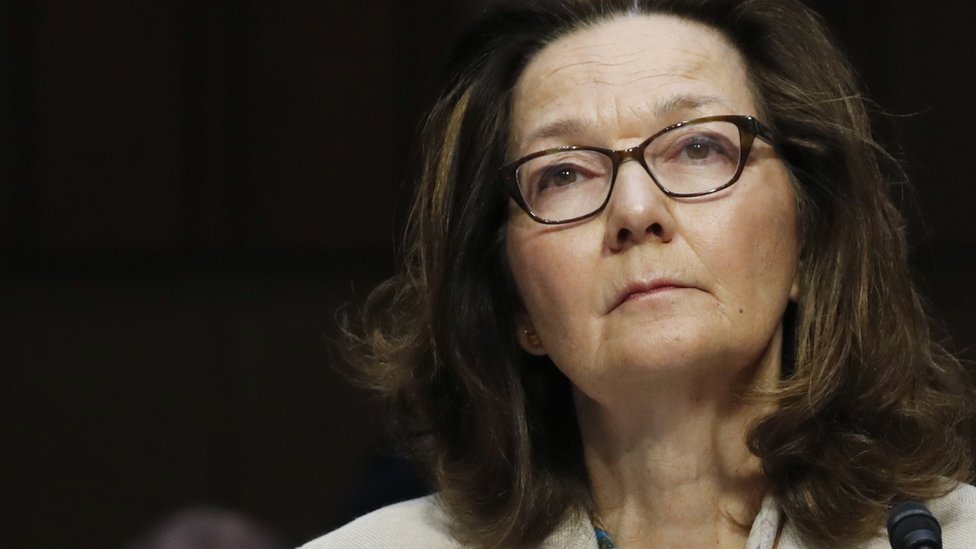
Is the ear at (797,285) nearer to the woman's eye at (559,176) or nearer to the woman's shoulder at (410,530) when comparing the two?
the woman's eye at (559,176)

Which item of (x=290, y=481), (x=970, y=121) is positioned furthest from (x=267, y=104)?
(x=970, y=121)

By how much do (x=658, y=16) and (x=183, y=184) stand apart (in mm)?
2120

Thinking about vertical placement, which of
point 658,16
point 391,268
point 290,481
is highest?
point 658,16

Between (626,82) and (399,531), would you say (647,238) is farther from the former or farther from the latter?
(399,531)

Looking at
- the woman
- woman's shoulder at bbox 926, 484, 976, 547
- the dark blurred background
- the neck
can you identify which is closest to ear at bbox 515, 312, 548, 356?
the woman

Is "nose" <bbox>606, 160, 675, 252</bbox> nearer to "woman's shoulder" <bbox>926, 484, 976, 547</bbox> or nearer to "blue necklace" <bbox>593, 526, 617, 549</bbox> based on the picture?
"blue necklace" <bbox>593, 526, 617, 549</bbox>

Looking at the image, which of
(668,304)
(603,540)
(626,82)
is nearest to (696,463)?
(603,540)

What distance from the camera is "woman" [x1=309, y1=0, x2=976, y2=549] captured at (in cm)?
249

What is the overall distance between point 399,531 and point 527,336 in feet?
1.44

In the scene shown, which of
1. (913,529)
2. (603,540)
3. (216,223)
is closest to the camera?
(913,529)

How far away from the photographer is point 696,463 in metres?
2.58

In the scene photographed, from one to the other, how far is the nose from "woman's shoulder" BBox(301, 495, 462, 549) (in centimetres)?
67

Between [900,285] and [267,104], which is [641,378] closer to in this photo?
[900,285]

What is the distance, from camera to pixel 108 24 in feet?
14.5
